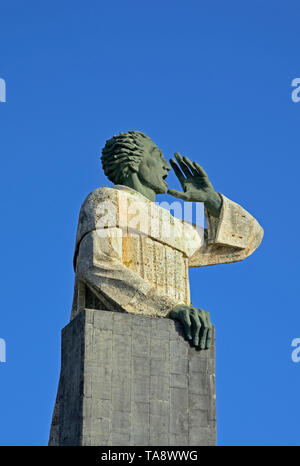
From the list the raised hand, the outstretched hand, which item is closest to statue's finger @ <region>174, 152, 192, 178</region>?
the raised hand

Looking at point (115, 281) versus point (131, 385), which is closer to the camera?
point (131, 385)

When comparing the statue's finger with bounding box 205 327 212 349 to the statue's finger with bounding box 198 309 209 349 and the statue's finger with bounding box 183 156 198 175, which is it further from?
the statue's finger with bounding box 183 156 198 175

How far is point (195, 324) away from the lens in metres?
16.6

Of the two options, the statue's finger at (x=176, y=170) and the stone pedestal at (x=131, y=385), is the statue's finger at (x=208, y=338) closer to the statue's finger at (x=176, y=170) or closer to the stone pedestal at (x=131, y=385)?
the stone pedestal at (x=131, y=385)

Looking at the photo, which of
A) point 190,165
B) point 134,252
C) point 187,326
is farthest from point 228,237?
point 187,326

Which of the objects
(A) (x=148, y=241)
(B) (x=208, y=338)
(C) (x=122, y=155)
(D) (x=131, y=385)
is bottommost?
(D) (x=131, y=385)

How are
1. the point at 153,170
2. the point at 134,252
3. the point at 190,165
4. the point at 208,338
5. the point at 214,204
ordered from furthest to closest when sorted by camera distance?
the point at 190,165 → the point at 214,204 → the point at 153,170 → the point at 134,252 → the point at 208,338

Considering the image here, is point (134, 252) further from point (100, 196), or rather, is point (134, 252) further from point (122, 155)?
point (122, 155)

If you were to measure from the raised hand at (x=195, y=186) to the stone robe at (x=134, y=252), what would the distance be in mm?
182

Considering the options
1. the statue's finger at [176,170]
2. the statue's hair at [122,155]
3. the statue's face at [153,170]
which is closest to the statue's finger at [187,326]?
the statue's face at [153,170]

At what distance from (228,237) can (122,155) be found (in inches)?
77.7

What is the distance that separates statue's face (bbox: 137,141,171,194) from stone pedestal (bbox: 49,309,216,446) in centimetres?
246
